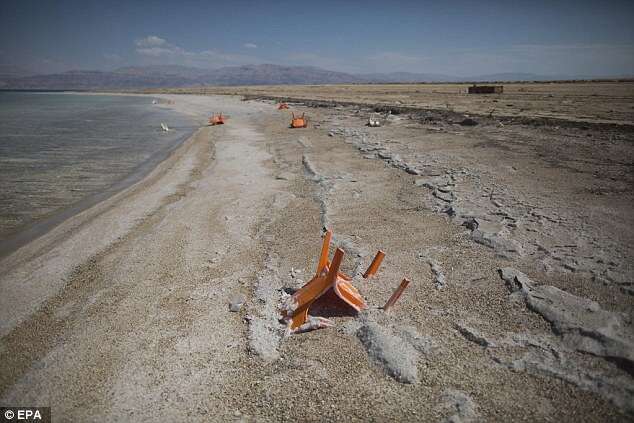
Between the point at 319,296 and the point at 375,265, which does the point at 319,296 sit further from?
the point at 375,265

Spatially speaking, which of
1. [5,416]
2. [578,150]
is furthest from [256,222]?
[578,150]

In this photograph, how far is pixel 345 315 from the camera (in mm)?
3053

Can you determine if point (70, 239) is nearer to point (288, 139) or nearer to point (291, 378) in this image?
point (291, 378)

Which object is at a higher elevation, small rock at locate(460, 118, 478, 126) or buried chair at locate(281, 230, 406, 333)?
small rock at locate(460, 118, 478, 126)

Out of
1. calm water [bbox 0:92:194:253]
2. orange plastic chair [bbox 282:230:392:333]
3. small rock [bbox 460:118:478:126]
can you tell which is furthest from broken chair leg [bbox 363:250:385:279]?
small rock [bbox 460:118:478:126]

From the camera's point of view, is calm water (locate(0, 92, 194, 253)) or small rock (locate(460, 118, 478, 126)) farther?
small rock (locate(460, 118, 478, 126))

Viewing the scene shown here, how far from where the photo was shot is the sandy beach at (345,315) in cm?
229

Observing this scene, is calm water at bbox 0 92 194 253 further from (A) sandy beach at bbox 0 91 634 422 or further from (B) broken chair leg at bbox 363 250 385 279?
(B) broken chair leg at bbox 363 250 385 279

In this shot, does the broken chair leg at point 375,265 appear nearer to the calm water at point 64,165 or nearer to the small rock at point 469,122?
the calm water at point 64,165

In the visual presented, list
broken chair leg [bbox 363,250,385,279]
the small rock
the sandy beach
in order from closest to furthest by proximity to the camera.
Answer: the sandy beach < broken chair leg [bbox 363,250,385,279] < the small rock

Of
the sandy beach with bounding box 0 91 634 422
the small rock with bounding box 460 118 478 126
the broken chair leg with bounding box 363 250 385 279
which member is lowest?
the sandy beach with bounding box 0 91 634 422

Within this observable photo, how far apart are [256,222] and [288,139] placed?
8.37m

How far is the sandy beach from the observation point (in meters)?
2.29

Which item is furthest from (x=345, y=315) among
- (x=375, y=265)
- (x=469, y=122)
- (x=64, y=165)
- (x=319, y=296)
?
(x=469, y=122)
